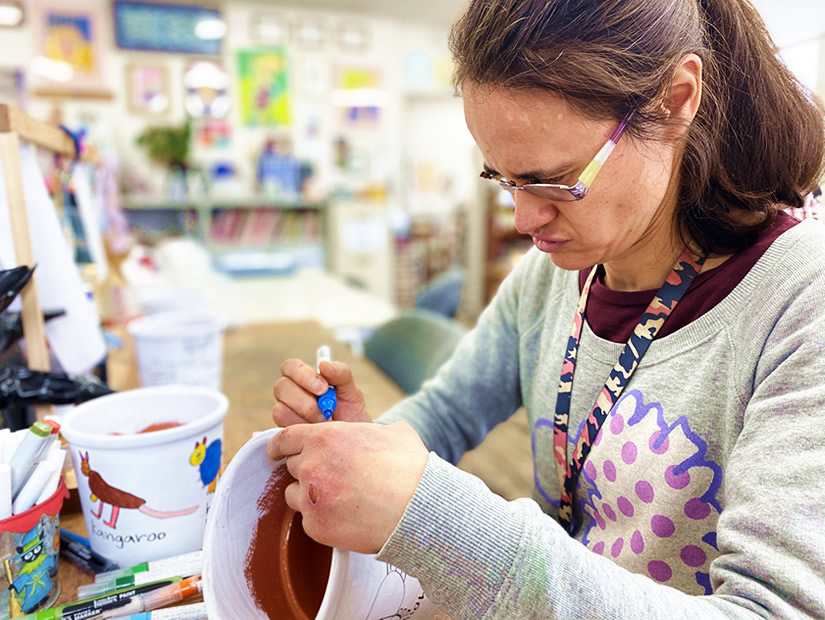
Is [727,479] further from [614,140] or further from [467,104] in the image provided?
[467,104]

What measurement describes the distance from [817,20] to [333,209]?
452 centimetres

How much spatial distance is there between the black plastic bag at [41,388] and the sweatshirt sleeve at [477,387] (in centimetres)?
47

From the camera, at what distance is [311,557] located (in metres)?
0.63

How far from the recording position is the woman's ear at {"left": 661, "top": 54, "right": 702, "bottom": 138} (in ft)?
2.09

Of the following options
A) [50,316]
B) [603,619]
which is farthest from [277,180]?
[603,619]

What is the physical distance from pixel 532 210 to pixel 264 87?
16.9 ft

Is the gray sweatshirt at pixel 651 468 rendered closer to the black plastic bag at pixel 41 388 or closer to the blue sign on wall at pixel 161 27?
the black plastic bag at pixel 41 388

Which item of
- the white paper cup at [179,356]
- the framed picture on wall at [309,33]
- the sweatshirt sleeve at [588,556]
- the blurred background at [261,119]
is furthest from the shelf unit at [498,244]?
the sweatshirt sleeve at [588,556]

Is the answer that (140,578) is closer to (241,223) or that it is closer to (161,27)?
(241,223)

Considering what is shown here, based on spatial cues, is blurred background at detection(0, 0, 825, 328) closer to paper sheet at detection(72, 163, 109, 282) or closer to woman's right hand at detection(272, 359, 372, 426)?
paper sheet at detection(72, 163, 109, 282)

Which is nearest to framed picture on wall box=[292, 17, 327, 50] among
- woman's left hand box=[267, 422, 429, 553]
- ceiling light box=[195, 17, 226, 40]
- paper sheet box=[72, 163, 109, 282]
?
ceiling light box=[195, 17, 226, 40]

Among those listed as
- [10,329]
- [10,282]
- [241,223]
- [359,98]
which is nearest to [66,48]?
[241,223]

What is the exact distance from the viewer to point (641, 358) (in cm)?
73

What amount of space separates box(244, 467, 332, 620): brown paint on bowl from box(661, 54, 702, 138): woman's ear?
1.81 ft
